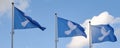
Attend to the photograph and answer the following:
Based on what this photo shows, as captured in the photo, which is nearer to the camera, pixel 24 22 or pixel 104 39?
pixel 24 22

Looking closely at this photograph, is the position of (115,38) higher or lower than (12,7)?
lower

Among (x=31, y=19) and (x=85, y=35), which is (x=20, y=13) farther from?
(x=85, y=35)

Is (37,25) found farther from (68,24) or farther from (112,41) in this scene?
(112,41)

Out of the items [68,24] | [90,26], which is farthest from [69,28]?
[90,26]

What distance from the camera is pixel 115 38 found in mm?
60750

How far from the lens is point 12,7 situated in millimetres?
56281

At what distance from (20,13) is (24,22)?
1287 millimetres

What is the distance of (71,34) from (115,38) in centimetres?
601

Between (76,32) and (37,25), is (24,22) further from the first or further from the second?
(76,32)

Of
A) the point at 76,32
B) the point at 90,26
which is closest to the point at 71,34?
the point at 76,32

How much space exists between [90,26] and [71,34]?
178 inches

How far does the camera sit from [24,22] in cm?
5588

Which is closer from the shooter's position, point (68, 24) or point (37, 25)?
point (37, 25)

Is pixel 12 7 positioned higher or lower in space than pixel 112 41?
higher
